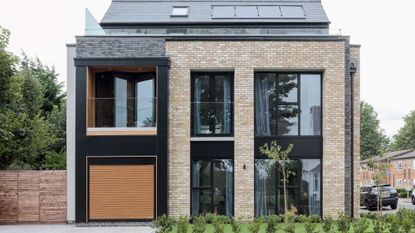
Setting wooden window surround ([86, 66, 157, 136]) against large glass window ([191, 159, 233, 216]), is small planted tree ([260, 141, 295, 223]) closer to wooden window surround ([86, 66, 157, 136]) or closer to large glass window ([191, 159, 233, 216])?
large glass window ([191, 159, 233, 216])

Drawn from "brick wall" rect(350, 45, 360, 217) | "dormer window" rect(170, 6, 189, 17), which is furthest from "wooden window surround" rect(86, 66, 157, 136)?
"brick wall" rect(350, 45, 360, 217)

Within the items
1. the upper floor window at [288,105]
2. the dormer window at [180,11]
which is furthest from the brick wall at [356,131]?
the dormer window at [180,11]

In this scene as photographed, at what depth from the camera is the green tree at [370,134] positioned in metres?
51.5

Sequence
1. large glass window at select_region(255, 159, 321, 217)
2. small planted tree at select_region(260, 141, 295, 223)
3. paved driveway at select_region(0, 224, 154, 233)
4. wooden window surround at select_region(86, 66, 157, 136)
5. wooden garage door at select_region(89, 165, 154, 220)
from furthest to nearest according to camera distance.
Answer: large glass window at select_region(255, 159, 321, 217) < wooden window surround at select_region(86, 66, 157, 136) < wooden garage door at select_region(89, 165, 154, 220) < small planted tree at select_region(260, 141, 295, 223) < paved driveway at select_region(0, 224, 154, 233)

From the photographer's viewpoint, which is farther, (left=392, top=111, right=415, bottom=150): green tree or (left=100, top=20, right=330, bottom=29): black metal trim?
(left=392, top=111, right=415, bottom=150): green tree

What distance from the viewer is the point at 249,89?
57.9 feet

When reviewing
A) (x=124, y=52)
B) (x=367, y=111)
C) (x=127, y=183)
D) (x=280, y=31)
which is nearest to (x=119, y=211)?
(x=127, y=183)

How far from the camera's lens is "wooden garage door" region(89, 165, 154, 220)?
55.6 feet

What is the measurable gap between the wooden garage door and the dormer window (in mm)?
7404

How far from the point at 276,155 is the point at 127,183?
15.0ft

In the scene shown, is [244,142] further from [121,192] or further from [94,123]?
[94,123]

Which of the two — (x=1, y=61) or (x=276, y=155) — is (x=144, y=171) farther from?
(x=1, y=61)

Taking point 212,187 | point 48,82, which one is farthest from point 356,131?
point 48,82

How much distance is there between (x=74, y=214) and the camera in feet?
57.2
